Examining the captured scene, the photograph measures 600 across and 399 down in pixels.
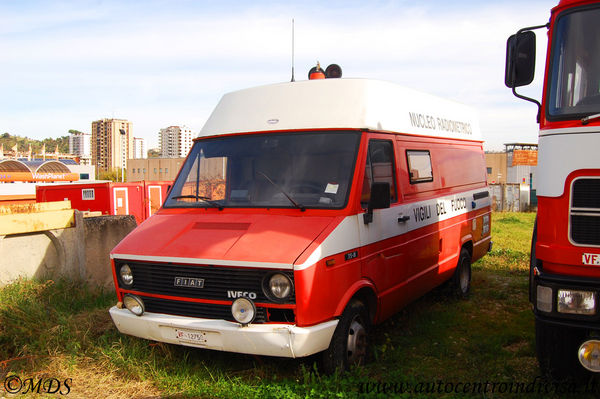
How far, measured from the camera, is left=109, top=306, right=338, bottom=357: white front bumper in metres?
4.16

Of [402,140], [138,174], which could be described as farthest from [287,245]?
[138,174]

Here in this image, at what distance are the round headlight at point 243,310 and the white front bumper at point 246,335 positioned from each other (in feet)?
0.20

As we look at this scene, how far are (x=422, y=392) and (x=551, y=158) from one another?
222 cm

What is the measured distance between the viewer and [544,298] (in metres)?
3.91

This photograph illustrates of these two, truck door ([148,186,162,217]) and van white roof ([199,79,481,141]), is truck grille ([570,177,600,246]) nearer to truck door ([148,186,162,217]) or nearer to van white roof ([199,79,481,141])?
van white roof ([199,79,481,141])

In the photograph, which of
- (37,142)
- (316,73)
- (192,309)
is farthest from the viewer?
(37,142)

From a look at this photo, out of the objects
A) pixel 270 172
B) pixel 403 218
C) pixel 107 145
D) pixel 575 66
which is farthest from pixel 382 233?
pixel 107 145

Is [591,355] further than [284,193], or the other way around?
[284,193]

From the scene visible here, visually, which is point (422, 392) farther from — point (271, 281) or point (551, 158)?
point (551, 158)

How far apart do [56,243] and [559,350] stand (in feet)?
20.8

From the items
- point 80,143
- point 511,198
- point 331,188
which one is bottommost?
point 511,198

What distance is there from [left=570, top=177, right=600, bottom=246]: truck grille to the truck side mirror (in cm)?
114

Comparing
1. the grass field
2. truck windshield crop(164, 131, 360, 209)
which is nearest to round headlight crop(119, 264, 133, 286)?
the grass field

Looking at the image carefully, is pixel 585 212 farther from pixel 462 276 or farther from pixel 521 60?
pixel 462 276
